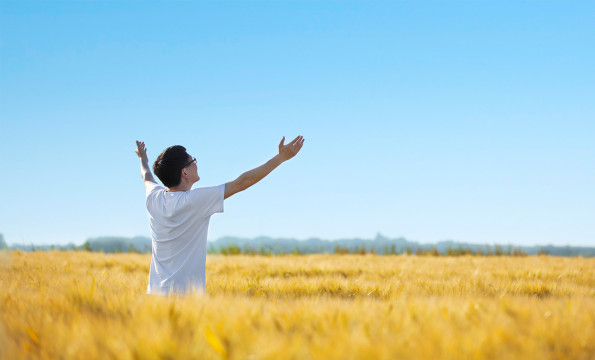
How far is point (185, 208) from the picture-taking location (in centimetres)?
376

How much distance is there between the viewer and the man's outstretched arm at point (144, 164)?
15.7 feet

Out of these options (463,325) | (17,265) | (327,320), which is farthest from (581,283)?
(17,265)

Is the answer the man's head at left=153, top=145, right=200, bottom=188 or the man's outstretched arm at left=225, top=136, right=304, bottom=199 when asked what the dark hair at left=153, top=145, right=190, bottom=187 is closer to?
the man's head at left=153, top=145, right=200, bottom=188

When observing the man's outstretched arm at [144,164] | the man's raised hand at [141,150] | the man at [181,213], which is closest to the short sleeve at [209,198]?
the man at [181,213]

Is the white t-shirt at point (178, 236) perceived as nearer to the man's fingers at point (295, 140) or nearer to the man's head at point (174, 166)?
the man's head at point (174, 166)

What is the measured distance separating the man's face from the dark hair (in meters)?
0.04

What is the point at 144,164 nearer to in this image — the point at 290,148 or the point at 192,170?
the point at 192,170

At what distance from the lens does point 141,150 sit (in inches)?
212

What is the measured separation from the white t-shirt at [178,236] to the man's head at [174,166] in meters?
0.14

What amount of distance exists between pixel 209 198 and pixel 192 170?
53 centimetres

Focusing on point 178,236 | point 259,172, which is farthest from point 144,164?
point 259,172

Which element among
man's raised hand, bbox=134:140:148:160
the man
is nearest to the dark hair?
the man

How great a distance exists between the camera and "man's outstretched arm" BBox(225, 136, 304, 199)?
11.7ft

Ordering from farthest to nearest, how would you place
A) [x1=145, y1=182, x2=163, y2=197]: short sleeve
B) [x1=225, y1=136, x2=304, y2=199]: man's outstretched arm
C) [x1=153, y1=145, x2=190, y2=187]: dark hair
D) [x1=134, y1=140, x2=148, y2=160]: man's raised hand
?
[x1=134, y1=140, x2=148, y2=160]: man's raised hand, [x1=145, y1=182, x2=163, y2=197]: short sleeve, [x1=153, y1=145, x2=190, y2=187]: dark hair, [x1=225, y1=136, x2=304, y2=199]: man's outstretched arm
